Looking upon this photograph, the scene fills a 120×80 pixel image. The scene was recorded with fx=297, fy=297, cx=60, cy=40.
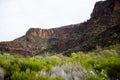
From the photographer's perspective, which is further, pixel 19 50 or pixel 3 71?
pixel 19 50

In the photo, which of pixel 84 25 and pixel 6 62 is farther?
pixel 84 25

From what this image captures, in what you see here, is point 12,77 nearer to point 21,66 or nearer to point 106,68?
point 21,66

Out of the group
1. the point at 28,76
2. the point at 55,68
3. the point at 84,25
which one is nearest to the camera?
the point at 28,76

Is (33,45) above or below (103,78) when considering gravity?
below

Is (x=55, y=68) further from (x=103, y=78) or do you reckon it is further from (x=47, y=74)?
(x=103, y=78)

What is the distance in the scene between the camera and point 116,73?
10688mm

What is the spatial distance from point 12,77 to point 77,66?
281cm

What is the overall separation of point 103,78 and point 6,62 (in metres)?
3.22

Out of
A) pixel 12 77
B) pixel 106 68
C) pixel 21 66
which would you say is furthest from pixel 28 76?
pixel 106 68

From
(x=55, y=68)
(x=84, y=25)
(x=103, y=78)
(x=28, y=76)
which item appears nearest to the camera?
(x=28, y=76)

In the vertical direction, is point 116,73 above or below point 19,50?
above

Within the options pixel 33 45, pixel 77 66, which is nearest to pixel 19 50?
pixel 33 45

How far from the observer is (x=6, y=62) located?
980 centimetres

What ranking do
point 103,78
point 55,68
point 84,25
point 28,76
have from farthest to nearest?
1. point 84,25
2. point 55,68
3. point 103,78
4. point 28,76
